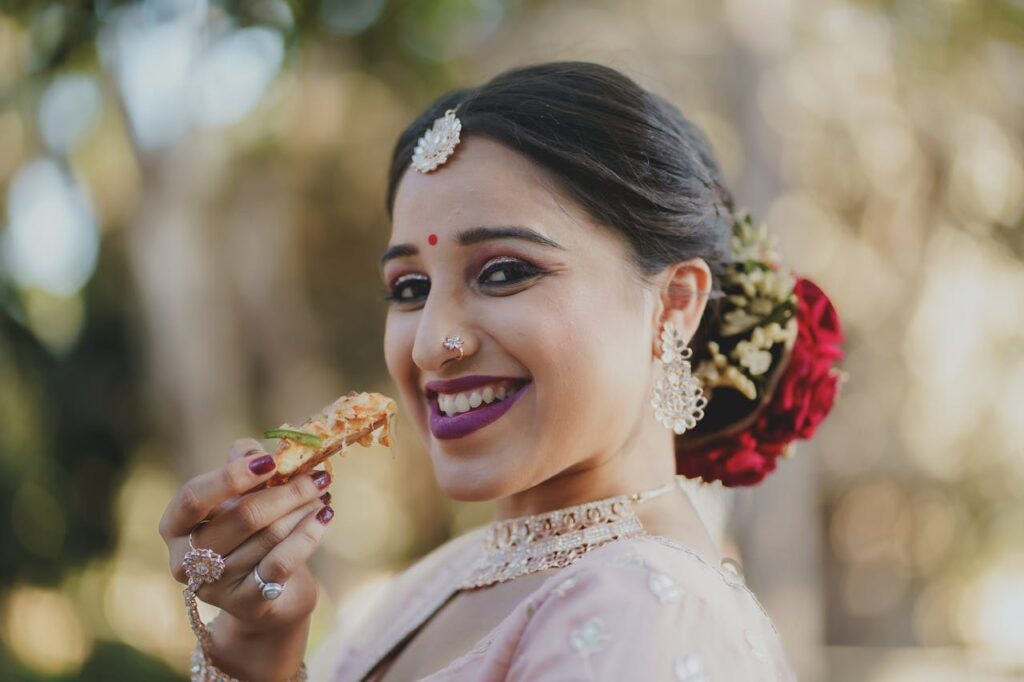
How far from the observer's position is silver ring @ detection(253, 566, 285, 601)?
6.70 ft

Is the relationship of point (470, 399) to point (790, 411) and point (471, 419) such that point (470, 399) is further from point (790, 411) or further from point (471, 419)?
point (790, 411)

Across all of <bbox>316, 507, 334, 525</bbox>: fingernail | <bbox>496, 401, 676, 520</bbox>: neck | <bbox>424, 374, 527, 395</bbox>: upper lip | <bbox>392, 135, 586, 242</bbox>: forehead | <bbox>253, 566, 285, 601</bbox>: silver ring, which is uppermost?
<bbox>392, 135, 586, 242</bbox>: forehead

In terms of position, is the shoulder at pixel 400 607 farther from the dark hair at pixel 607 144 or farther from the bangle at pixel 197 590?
the dark hair at pixel 607 144

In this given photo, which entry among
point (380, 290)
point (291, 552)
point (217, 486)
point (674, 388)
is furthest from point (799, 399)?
point (380, 290)

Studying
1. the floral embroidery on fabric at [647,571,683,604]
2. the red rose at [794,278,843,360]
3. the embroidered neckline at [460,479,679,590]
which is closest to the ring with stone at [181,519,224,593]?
the embroidered neckline at [460,479,679,590]

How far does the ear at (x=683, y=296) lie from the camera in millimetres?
2168

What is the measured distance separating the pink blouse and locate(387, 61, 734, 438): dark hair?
643 millimetres

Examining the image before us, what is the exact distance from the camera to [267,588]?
2043 millimetres

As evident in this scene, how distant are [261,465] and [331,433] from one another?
0.64ft

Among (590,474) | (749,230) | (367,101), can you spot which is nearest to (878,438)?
(367,101)

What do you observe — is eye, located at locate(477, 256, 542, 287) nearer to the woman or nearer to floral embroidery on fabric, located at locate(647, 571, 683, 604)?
the woman

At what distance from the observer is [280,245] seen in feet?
32.5

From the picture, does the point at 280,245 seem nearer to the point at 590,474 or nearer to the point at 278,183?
the point at 278,183

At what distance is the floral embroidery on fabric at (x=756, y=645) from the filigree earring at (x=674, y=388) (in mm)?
509
